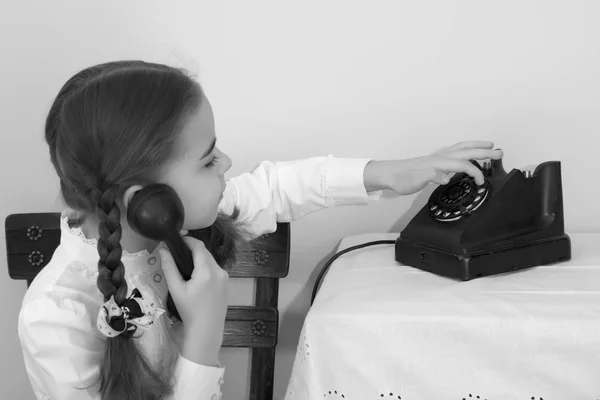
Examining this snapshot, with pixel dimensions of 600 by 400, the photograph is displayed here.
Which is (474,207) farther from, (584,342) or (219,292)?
(219,292)

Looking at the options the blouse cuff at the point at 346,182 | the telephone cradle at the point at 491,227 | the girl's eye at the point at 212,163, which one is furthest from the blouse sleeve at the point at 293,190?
the girl's eye at the point at 212,163

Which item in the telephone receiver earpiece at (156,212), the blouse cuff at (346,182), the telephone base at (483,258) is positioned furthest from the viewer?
the blouse cuff at (346,182)

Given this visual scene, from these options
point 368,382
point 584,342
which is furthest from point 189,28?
point 584,342

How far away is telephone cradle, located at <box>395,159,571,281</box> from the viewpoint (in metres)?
0.89

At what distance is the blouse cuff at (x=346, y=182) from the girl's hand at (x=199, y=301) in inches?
10.9

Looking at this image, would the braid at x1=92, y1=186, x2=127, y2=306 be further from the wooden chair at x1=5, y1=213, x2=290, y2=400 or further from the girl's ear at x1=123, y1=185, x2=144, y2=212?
the wooden chair at x1=5, y1=213, x2=290, y2=400

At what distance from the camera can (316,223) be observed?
124 centimetres

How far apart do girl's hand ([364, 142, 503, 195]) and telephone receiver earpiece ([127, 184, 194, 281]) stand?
38 cm

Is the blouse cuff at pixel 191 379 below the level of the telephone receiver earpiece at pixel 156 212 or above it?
below

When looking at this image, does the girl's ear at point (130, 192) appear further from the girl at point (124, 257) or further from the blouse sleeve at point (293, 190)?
the blouse sleeve at point (293, 190)

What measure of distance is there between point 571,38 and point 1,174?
1019 millimetres

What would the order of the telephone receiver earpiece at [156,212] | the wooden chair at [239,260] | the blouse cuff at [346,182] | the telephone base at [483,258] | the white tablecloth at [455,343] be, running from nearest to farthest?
the telephone receiver earpiece at [156,212], the white tablecloth at [455,343], the telephone base at [483,258], the blouse cuff at [346,182], the wooden chair at [239,260]

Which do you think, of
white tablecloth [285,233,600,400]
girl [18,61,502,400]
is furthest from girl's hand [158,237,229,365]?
white tablecloth [285,233,600,400]

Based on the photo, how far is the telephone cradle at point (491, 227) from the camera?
0.89 m
